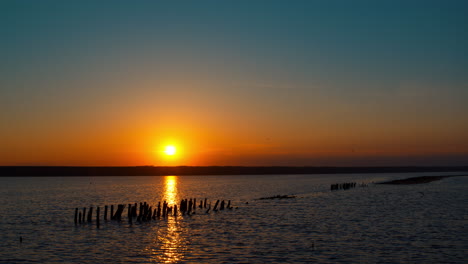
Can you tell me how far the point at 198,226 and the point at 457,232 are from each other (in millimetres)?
19364

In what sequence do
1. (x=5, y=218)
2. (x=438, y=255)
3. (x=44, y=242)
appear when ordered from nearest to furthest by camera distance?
(x=438, y=255)
(x=44, y=242)
(x=5, y=218)

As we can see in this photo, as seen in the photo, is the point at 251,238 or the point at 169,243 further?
the point at 251,238

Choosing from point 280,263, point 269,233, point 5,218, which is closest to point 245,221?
point 269,233

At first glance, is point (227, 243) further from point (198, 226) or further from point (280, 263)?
point (198, 226)

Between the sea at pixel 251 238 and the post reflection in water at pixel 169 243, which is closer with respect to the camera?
the sea at pixel 251 238

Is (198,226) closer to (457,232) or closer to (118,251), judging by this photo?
(118,251)

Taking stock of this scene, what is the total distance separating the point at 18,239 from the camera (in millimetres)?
31016

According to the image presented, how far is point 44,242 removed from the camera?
29.6m

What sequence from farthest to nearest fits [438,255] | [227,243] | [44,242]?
[44,242], [227,243], [438,255]

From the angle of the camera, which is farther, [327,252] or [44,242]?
[44,242]

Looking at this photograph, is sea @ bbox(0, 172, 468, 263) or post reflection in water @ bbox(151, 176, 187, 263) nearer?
sea @ bbox(0, 172, 468, 263)

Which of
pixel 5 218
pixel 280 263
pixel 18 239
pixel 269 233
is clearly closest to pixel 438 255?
pixel 280 263

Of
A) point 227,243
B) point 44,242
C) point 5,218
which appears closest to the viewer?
point 227,243

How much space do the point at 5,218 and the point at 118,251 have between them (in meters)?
26.6
